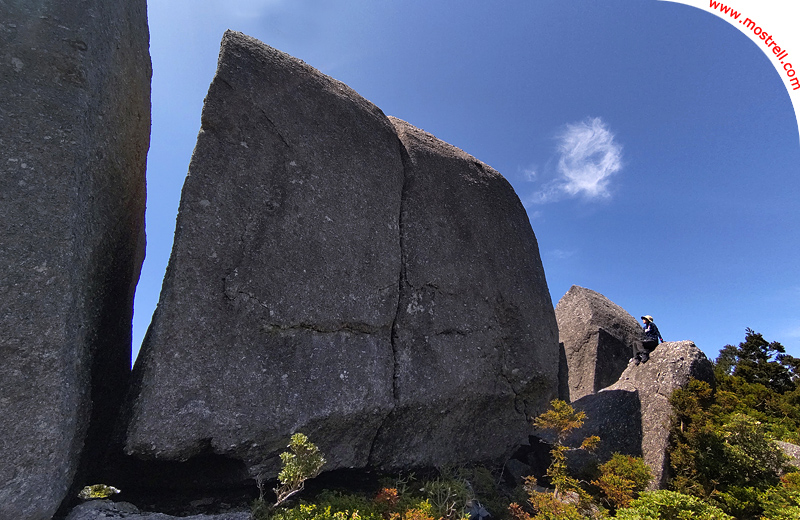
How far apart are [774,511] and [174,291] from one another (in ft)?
26.1

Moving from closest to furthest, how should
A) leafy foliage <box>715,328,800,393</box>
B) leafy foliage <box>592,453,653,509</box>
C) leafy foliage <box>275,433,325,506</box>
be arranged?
leafy foliage <box>275,433,325,506</box> → leafy foliage <box>592,453,653,509</box> → leafy foliage <box>715,328,800,393</box>

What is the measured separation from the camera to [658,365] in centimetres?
769

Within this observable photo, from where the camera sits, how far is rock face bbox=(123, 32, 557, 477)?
440 centimetres

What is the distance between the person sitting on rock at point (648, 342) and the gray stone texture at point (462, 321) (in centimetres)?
237

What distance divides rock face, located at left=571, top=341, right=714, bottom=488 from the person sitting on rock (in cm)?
57

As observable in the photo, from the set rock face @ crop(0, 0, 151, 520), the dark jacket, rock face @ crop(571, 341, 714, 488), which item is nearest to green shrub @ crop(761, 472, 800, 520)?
rock face @ crop(571, 341, 714, 488)

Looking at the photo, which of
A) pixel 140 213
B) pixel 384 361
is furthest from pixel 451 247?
pixel 140 213

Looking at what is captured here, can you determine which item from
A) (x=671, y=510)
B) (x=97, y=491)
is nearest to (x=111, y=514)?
(x=97, y=491)

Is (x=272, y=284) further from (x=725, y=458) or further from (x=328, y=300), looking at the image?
(x=725, y=458)

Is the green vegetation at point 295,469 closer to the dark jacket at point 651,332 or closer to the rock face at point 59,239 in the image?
the rock face at point 59,239

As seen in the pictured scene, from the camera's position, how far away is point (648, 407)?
291 inches

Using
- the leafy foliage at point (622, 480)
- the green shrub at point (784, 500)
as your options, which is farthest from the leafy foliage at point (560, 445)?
the green shrub at point (784, 500)

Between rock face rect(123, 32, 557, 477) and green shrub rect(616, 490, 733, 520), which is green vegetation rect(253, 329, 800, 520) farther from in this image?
rock face rect(123, 32, 557, 477)

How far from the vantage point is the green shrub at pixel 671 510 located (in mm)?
4711
